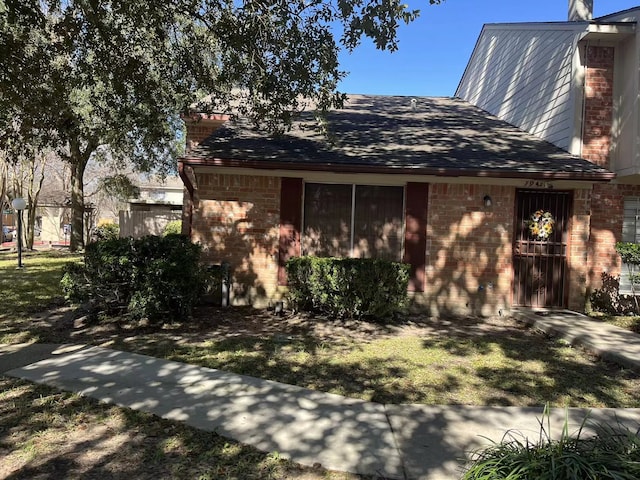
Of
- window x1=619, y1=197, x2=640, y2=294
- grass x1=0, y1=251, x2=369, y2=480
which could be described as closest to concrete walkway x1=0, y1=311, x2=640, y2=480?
grass x1=0, y1=251, x2=369, y2=480

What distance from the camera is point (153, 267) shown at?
6.71 metres

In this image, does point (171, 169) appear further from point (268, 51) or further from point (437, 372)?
point (437, 372)

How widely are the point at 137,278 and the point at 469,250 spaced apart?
19.4ft

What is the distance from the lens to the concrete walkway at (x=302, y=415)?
323cm

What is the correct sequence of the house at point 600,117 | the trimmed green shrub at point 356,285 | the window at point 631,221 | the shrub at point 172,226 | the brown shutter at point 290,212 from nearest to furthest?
1. the trimmed green shrub at point 356,285
2. the house at point 600,117
3. the brown shutter at point 290,212
4. the window at point 631,221
5. the shrub at point 172,226

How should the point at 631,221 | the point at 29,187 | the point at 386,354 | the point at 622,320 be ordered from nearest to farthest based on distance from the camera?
the point at 386,354 < the point at 622,320 < the point at 631,221 < the point at 29,187

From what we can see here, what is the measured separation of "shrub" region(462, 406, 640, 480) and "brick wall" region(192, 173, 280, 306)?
21.6ft

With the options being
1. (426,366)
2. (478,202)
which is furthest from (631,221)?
(426,366)

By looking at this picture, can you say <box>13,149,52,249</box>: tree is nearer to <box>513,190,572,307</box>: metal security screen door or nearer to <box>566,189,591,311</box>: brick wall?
<box>513,190,572,307</box>: metal security screen door

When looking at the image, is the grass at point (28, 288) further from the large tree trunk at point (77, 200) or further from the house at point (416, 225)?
the large tree trunk at point (77, 200)

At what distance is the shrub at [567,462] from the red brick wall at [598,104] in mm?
8027

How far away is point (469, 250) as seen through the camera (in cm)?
875

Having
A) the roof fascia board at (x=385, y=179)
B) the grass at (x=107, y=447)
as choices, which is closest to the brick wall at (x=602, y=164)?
the roof fascia board at (x=385, y=179)

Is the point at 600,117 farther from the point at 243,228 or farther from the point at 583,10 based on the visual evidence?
the point at 243,228
